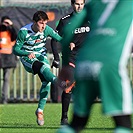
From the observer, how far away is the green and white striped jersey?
1162 centimetres

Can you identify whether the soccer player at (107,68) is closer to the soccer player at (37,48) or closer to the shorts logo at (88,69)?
the shorts logo at (88,69)

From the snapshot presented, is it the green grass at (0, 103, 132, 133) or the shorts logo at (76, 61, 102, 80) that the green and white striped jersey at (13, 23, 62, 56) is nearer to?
the green grass at (0, 103, 132, 133)

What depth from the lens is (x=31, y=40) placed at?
460 inches

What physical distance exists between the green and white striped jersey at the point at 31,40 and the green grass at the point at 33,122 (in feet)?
3.85

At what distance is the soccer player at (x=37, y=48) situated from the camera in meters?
11.5

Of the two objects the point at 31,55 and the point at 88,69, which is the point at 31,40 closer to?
the point at 31,55

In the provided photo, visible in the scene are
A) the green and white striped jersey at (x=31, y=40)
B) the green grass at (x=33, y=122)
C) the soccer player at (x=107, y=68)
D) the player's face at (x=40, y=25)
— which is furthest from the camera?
the green and white striped jersey at (x=31, y=40)

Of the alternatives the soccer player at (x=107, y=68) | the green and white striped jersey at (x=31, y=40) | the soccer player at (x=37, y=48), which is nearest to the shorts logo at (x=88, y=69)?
the soccer player at (x=107, y=68)

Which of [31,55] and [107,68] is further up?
[31,55]

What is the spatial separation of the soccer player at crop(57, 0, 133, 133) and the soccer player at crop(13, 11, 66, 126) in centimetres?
518

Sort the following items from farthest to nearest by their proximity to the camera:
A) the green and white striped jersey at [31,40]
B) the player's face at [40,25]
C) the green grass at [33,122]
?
the green and white striped jersey at [31,40]
the player's face at [40,25]
the green grass at [33,122]

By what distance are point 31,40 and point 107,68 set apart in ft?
18.5

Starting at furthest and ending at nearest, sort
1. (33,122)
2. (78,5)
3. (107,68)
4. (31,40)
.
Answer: (33,122) → (31,40) → (78,5) → (107,68)

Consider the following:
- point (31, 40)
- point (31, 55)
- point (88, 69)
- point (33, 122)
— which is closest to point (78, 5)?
point (31, 40)
